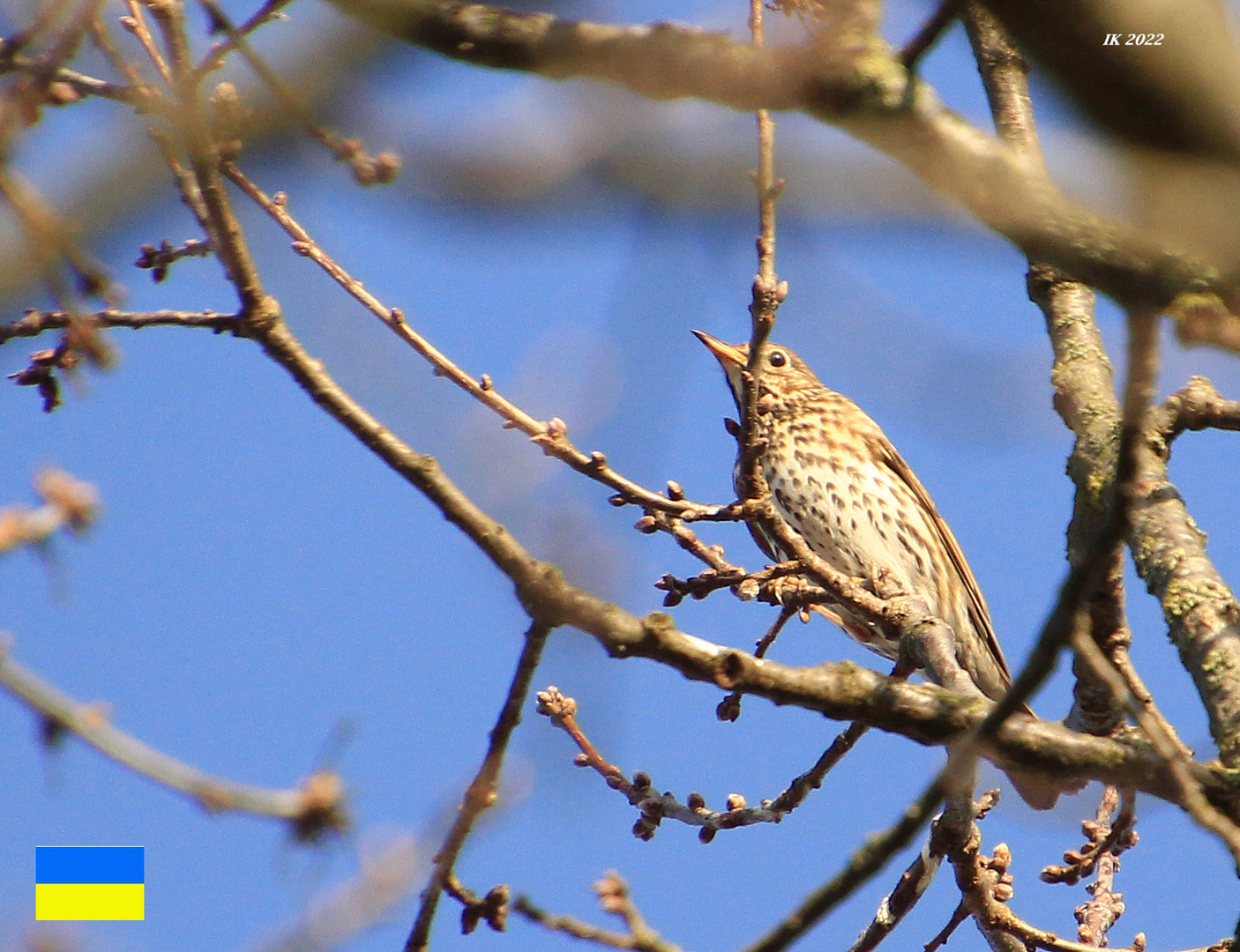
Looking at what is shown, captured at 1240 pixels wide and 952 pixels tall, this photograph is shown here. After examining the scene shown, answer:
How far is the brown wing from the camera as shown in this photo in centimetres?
555

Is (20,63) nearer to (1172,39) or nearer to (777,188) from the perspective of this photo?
(777,188)

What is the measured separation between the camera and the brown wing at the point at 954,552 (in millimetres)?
5551

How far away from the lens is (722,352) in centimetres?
566

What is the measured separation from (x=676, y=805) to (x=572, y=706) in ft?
1.10

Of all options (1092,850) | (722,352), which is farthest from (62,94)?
(722,352)

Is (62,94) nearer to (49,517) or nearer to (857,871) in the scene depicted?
Result: (49,517)

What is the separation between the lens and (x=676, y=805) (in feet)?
10.5

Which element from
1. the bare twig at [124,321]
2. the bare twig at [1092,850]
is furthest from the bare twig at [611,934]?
the bare twig at [1092,850]

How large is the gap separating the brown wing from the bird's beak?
761 millimetres

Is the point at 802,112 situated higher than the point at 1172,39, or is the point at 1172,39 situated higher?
the point at 802,112

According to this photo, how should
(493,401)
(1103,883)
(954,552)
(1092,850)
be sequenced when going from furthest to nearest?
(954,552), (1103,883), (1092,850), (493,401)

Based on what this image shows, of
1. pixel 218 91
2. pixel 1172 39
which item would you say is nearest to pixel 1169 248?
pixel 1172 39

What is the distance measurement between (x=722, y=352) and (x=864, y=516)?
0.89 metres

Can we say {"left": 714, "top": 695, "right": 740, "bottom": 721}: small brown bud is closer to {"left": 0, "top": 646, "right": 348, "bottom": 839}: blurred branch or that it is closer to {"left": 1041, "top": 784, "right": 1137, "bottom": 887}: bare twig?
{"left": 1041, "top": 784, "right": 1137, "bottom": 887}: bare twig
